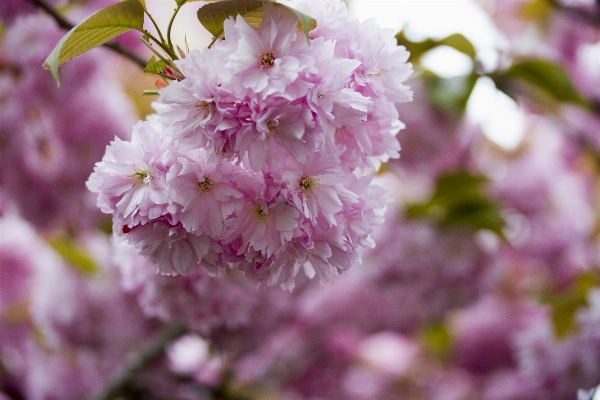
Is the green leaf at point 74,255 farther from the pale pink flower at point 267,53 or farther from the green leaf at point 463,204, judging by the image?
the pale pink flower at point 267,53

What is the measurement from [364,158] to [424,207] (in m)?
0.93

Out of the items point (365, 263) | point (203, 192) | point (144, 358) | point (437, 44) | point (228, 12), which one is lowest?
point (365, 263)

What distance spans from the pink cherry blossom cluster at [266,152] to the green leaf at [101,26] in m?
0.09

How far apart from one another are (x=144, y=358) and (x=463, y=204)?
839mm

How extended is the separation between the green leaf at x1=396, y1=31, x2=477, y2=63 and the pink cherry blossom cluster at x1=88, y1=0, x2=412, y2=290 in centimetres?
56

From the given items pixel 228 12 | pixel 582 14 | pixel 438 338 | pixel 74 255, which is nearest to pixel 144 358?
pixel 74 255

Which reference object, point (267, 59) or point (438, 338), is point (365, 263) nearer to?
point (438, 338)

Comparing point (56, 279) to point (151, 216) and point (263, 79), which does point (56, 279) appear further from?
point (263, 79)

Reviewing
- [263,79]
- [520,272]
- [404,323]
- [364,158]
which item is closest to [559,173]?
[520,272]

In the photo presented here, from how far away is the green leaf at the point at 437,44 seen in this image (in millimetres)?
1037

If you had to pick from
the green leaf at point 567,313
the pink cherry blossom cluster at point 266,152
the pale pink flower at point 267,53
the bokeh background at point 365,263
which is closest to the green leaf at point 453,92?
the bokeh background at point 365,263

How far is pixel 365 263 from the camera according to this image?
164cm

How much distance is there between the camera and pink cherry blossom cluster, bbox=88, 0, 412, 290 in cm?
44

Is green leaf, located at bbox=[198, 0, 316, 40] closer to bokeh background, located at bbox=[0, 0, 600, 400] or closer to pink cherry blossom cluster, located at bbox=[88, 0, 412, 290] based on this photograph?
pink cherry blossom cluster, located at bbox=[88, 0, 412, 290]
